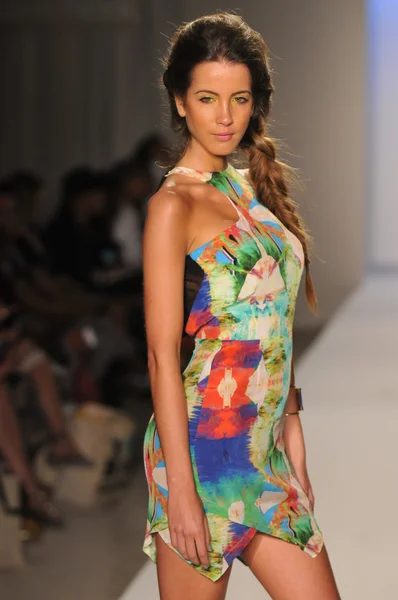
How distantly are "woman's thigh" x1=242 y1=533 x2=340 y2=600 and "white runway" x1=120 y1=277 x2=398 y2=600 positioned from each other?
3.40 feet

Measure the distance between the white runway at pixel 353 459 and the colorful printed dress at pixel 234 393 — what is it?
1.06 meters

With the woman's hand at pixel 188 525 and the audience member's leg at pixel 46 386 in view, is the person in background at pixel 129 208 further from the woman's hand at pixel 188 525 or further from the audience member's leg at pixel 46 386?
the woman's hand at pixel 188 525

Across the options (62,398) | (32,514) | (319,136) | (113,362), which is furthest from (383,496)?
(319,136)

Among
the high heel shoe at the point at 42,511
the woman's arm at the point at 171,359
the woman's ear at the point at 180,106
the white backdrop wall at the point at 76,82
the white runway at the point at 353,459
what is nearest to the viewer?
the woman's arm at the point at 171,359

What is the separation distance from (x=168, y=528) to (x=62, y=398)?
3.36 m

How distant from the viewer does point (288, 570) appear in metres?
1.50

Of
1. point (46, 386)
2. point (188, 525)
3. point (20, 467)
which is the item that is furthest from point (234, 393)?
point (46, 386)

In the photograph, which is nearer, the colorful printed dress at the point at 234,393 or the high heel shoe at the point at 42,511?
the colorful printed dress at the point at 234,393

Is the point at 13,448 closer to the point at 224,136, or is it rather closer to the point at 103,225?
the point at 224,136

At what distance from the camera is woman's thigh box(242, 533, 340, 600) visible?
149 centimetres

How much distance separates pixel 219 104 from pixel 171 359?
33 centimetres

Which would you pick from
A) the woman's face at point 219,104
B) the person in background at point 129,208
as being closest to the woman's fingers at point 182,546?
the woman's face at point 219,104

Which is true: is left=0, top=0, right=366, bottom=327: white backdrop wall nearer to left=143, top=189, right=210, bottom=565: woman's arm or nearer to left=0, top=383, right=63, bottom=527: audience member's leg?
left=0, top=383, right=63, bottom=527: audience member's leg

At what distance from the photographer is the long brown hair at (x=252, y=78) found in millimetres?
1521
